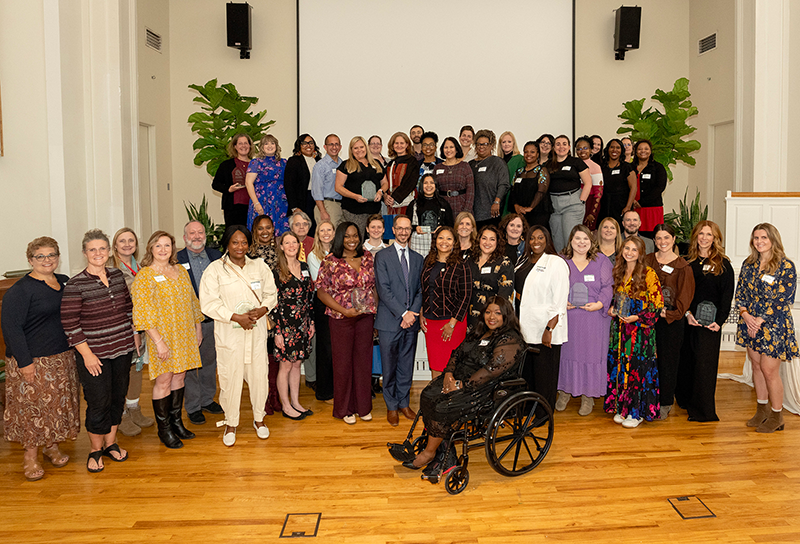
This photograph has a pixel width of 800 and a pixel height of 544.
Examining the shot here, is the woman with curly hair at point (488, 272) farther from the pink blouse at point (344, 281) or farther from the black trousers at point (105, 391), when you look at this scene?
the black trousers at point (105, 391)

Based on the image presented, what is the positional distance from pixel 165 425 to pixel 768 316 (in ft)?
14.9

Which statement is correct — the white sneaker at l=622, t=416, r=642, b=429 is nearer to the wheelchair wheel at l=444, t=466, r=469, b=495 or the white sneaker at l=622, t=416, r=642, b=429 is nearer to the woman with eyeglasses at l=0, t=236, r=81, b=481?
the wheelchair wheel at l=444, t=466, r=469, b=495

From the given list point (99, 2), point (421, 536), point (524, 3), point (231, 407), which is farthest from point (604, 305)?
point (524, 3)

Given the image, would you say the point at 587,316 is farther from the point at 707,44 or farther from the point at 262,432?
the point at 707,44

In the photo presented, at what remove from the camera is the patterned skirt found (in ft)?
11.9

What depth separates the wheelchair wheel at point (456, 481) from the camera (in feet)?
11.1

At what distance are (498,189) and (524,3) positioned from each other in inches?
203

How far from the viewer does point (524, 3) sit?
9.26 m

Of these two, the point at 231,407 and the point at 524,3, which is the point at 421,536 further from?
the point at 524,3

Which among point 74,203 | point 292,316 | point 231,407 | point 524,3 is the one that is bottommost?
point 231,407

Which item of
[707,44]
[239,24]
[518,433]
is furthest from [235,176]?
[707,44]

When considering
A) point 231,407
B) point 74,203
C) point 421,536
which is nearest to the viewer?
point 421,536

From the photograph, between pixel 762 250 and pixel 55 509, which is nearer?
pixel 55 509

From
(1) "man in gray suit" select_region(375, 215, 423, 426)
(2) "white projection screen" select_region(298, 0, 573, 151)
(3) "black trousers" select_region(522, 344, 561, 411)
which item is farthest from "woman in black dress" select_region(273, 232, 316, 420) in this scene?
(2) "white projection screen" select_region(298, 0, 573, 151)
